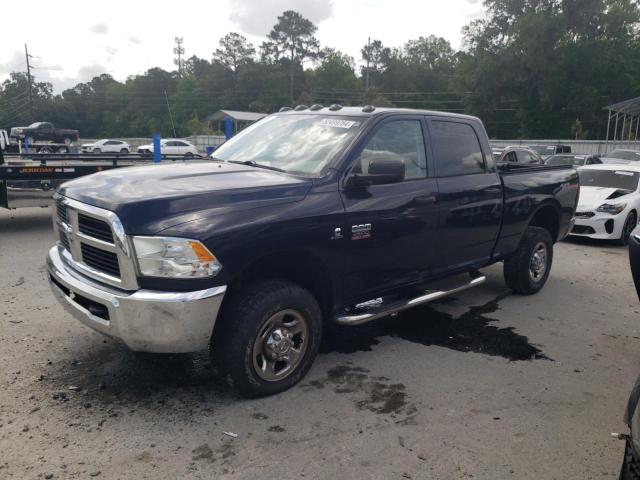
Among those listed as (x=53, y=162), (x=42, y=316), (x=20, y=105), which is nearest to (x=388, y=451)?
(x=42, y=316)

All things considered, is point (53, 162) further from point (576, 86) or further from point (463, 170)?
point (576, 86)

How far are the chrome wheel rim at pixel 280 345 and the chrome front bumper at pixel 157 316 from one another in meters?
0.43

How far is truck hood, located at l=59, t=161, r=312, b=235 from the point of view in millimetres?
3121

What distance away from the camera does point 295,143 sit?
4.37m

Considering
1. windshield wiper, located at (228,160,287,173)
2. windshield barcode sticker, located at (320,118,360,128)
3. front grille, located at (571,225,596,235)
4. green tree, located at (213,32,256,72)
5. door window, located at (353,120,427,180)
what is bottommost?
front grille, located at (571,225,596,235)

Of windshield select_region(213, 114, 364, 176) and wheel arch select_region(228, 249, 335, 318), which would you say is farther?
windshield select_region(213, 114, 364, 176)

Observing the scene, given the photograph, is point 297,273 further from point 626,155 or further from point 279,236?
point 626,155

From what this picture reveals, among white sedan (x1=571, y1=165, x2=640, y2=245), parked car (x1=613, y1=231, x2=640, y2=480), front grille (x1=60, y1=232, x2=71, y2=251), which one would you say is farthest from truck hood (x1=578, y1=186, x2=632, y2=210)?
front grille (x1=60, y1=232, x2=71, y2=251)

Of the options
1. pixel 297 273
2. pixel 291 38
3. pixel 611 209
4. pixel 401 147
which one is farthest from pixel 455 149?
pixel 291 38

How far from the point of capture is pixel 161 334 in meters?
3.12

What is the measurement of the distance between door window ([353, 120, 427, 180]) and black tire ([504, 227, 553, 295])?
7.30ft

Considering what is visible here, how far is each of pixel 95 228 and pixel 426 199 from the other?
2628 millimetres

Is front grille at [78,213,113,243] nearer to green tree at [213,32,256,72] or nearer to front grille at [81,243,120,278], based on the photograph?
front grille at [81,243,120,278]

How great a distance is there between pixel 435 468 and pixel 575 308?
3.89 m
